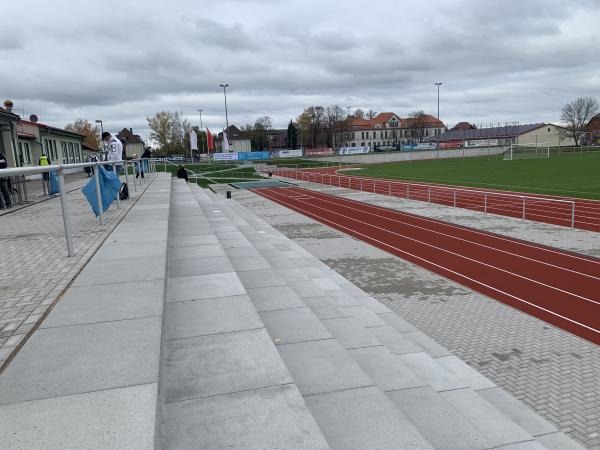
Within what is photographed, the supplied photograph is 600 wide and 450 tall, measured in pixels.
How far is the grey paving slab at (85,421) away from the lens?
8.06 ft

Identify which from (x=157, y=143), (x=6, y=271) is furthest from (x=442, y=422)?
(x=157, y=143)

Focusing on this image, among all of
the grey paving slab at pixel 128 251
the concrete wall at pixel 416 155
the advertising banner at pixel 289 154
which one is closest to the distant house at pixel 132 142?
the advertising banner at pixel 289 154

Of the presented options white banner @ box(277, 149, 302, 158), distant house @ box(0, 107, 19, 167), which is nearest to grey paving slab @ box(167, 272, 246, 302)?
distant house @ box(0, 107, 19, 167)

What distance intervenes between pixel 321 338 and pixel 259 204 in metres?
23.5

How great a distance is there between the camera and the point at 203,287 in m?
5.88

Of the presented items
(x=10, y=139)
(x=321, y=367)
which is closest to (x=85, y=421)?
(x=321, y=367)

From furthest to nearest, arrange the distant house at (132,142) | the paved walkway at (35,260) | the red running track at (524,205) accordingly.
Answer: the distant house at (132,142), the red running track at (524,205), the paved walkway at (35,260)

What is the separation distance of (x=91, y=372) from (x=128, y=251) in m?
3.97

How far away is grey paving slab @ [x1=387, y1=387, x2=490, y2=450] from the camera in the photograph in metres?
3.38

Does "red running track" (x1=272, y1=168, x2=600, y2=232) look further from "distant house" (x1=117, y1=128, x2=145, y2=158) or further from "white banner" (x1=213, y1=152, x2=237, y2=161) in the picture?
"distant house" (x1=117, y1=128, x2=145, y2=158)

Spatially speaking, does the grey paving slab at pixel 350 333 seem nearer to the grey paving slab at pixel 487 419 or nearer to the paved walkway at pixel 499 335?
the grey paving slab at pixel 487 419

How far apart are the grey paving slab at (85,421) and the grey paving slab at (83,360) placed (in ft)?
0.40

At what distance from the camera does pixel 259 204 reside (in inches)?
1102

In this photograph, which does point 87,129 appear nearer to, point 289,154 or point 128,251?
point 289,154
